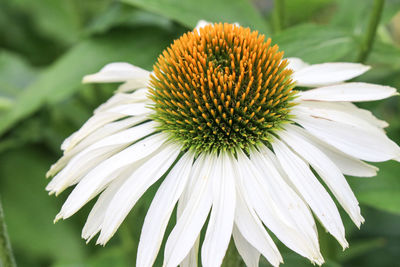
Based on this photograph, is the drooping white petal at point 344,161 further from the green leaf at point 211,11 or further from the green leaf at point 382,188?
the green leaf at point 211,11

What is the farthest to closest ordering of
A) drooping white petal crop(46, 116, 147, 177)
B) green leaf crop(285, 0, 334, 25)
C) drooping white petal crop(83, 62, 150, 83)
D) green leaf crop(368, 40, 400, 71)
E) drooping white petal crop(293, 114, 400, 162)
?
green leaf crop(285, 0, 334, 25)
green leaf crop(368, 40, 400, 71)
drooping white petal crop(83, 62, 150, 83)
drooping white petal crop(46, 116, 147, 177)
drooping white petal crop(293, 114, 400, 162)

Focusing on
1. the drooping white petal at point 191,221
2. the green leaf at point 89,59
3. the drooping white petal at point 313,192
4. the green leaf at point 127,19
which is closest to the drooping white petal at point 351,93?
the drooping white petal at point 313,192

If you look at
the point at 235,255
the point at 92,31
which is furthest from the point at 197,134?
the point at 92,31

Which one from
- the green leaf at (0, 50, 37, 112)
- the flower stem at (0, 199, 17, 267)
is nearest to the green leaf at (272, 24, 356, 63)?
the flower stem at (0, 199, 17, 267)

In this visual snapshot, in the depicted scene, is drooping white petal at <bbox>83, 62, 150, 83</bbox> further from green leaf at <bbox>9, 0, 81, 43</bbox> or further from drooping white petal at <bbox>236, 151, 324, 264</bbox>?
green leaf at <bbox>9, 0, 81, 43</bbox>

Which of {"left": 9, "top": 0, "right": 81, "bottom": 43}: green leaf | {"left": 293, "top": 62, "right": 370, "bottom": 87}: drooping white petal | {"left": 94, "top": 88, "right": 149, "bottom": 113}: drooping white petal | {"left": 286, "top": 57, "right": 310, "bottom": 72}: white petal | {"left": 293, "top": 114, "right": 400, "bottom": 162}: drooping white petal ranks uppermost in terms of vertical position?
{"left": 9, "top": 0, "right": 81, "bottom": 43}: green leaf

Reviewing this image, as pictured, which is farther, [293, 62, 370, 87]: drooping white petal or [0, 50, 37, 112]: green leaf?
[0, 50, 37, 112]: green leaf

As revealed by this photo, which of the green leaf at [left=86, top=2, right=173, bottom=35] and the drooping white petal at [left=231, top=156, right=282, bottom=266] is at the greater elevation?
the green leaf at [left=86, top=2, right=173, bottom=35]
